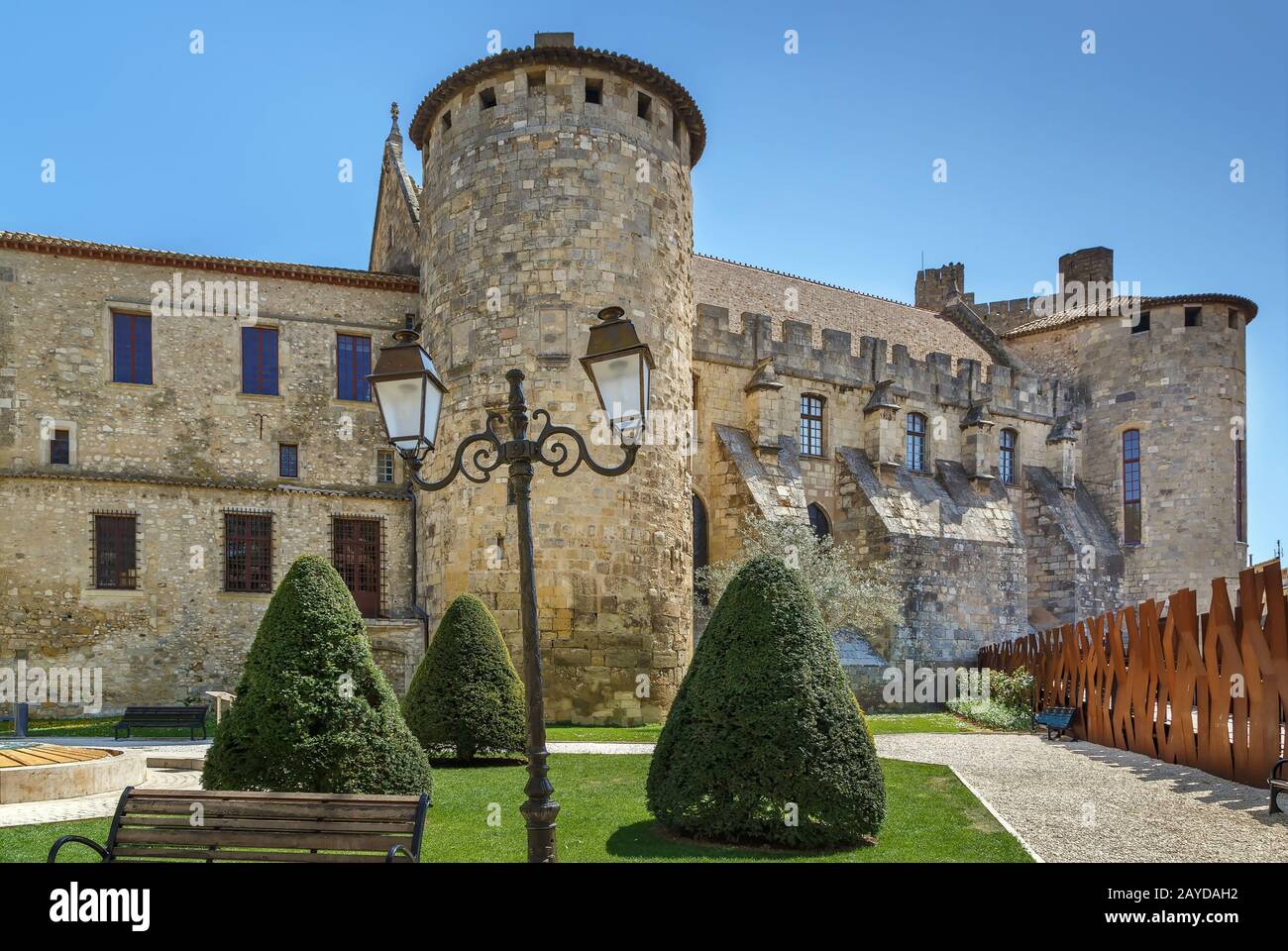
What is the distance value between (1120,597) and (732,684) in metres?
29.9

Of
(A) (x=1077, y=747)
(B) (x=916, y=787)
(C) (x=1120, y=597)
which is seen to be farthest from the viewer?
(C) (x=1120, y=597)

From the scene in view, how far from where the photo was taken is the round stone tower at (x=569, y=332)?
2072 centimetres

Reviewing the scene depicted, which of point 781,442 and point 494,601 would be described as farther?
point 781,442

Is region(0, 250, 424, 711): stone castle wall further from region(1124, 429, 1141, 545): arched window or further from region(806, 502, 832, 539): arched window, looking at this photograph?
region(1124, 429, 1141, 545): arched window

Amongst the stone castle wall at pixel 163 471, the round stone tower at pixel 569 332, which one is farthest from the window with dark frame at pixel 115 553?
the round stone tower at pixel 569 332

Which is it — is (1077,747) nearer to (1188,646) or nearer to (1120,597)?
(1188,646)

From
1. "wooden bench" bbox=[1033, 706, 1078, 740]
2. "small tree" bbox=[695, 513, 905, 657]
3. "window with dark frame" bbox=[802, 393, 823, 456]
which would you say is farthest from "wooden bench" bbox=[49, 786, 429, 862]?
"window with dark frame" bbox=[802, 393, 823, 456]

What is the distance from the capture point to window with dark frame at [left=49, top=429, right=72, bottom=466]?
849 inches

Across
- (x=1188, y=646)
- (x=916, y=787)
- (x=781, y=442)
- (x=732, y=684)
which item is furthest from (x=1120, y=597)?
(x=732, y=684)

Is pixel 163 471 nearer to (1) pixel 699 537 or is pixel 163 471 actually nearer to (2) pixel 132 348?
(2) pixel 132 348

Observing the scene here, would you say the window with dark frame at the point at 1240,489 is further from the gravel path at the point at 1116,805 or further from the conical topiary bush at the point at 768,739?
the conical topiary bush at the point at 768,739

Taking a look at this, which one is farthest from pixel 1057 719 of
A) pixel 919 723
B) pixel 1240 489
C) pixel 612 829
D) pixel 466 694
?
pixel 1240 489

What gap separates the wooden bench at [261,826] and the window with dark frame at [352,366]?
681 inches
